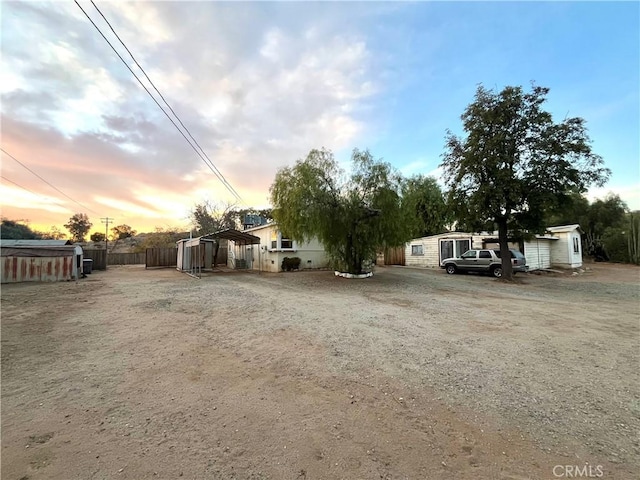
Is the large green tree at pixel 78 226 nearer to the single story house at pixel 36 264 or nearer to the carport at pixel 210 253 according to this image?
the carport at pixel 210 253

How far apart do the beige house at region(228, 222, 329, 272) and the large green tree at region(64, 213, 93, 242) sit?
49.8m

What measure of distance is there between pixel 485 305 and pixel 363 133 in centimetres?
908

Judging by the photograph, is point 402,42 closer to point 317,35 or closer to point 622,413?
point 317,35

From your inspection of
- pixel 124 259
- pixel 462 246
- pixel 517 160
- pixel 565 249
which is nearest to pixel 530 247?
pixel 565 249

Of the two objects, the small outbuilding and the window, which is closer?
the window

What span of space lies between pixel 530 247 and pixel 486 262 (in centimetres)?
638

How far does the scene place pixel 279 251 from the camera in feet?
64.3

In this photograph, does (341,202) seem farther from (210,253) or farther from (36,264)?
(210,253)

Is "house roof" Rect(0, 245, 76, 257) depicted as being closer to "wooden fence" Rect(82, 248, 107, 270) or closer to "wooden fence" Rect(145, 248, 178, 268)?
"wooden fence" Rect(82, 248, 107, 270)

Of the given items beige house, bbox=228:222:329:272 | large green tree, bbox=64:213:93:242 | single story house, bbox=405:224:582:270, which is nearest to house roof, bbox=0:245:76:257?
beige house, bbox=228:222:329:272

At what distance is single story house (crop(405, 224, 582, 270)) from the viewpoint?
2095 cm

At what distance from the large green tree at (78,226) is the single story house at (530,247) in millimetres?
59837

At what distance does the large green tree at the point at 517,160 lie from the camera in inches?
524

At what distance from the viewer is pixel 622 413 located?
2945mm
